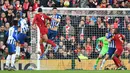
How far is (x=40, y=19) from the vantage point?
17938 mm

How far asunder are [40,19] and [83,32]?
1762mm

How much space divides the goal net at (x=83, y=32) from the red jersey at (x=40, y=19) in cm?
62

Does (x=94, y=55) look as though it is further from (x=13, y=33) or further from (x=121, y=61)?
(x=13, y=33)

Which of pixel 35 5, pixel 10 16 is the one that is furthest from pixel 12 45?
pixel 35 5

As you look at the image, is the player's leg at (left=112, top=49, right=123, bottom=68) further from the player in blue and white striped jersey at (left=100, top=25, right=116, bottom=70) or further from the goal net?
the goal net

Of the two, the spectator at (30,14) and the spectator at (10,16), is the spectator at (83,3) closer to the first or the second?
the spectator at (30,14)

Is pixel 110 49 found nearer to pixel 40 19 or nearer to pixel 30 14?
pixel 40 19

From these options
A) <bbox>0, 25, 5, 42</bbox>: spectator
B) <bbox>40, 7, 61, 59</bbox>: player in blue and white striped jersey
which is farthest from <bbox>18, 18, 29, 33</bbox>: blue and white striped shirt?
<bbox>40, 7, 61, 59</bbox>: player in blue and white striped jersey

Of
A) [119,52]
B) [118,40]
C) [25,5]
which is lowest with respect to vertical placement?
[119,52]

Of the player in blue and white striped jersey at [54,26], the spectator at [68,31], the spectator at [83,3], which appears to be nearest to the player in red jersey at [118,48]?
the spectator at [68,31]

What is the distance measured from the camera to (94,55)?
18547 mm

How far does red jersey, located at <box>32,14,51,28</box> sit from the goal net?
619 mm

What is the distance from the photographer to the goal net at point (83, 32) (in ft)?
60.1

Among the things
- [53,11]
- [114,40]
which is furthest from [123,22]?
[53,11]
